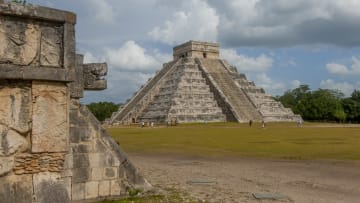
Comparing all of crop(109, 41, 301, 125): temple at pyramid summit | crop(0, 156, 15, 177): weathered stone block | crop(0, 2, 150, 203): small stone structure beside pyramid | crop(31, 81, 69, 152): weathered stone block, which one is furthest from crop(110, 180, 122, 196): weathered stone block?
crop(109, 41, 301, 125): temple at pyramid summit

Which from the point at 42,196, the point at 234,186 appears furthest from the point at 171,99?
the point at 42,196

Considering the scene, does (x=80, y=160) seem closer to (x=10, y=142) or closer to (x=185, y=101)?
(x=10, y=142)

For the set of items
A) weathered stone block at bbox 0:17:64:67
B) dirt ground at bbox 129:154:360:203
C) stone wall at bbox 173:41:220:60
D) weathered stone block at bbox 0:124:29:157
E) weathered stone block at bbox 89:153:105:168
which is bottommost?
dirt ground at bbox 129:154:360:203

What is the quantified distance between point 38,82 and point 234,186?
7.43m

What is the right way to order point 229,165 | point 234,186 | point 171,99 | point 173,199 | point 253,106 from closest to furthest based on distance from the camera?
point 173,199 < point 234,186 < point 229,165 < point 171,99 < point 253,106

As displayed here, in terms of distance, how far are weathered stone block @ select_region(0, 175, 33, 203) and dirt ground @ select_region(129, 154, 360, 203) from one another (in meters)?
5.21

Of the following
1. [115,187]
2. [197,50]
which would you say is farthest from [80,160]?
[197,50]

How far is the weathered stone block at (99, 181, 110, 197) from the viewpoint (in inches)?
A: 312

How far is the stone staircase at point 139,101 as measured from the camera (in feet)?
195

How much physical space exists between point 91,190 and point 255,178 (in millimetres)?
5692

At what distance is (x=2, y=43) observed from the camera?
153 inches

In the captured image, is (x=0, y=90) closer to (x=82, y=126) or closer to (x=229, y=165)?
(x=82, y=126)

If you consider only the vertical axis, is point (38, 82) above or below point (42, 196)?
above

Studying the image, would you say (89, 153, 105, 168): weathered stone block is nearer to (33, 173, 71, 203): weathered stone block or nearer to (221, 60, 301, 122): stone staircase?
(33, 173, 71, 203): weathered stone block
